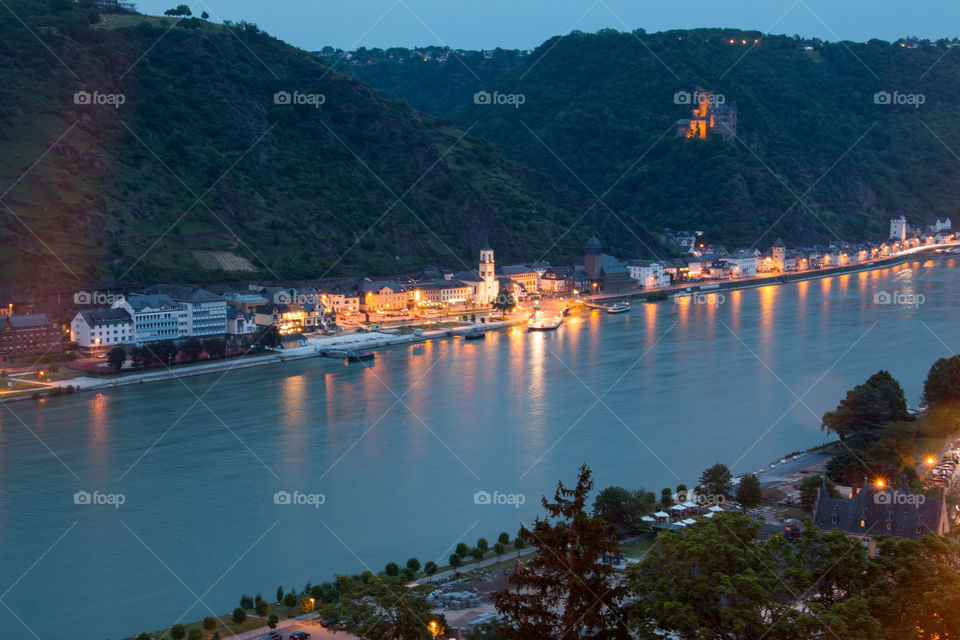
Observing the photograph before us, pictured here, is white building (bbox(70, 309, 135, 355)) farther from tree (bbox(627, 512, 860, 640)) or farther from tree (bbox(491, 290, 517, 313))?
tree (bbox(627, 512, 860, 640))

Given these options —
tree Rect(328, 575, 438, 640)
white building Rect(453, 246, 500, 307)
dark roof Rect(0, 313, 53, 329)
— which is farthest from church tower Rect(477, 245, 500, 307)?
tree Rect(328, 575, 438, 640)

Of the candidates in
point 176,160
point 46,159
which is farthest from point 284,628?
point 176,160

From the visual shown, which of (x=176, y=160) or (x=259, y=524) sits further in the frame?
(x=176, y=160)

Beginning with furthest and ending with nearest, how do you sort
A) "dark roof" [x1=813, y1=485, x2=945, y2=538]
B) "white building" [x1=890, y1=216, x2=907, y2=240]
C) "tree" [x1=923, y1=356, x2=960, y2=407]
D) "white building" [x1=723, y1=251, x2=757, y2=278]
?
"white building" [x1=890, y1=216, x2=907, y2=240]
"white building" [x1=723, y1=251, x2=757, y2=278]
"tree" [x1=923, y1=356, x2=960, y2=407]
"dark roof" [x1=813, y1=485, x2=945, y2=538]

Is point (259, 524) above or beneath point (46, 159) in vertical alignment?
beneath

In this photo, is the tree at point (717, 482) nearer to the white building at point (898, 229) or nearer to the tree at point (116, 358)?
the tree at point (116, 358)

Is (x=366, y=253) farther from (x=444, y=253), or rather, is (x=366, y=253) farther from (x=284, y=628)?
(x=284, y=628)
